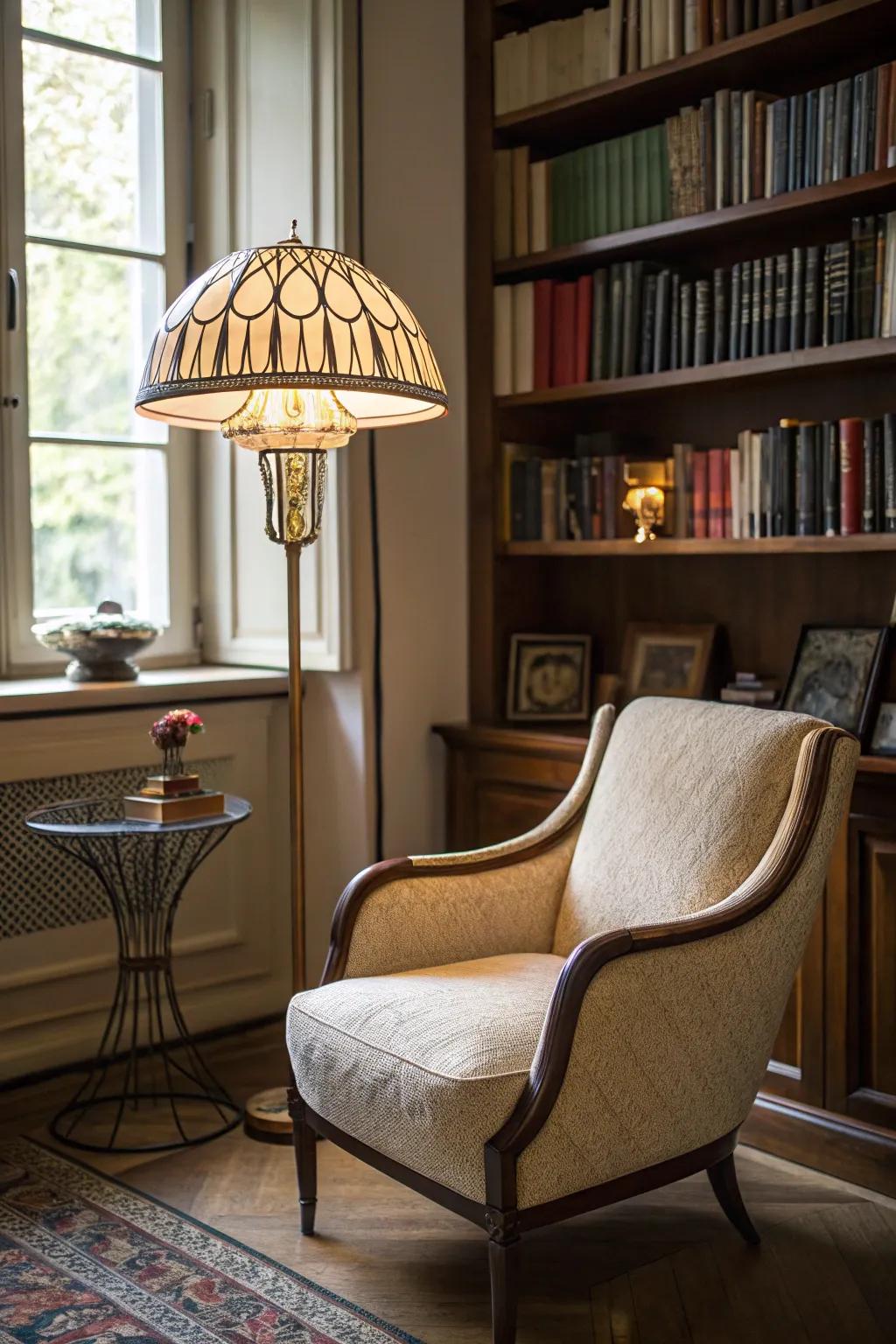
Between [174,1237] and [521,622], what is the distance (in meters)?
1.75

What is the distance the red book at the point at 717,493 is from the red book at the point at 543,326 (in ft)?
1.67

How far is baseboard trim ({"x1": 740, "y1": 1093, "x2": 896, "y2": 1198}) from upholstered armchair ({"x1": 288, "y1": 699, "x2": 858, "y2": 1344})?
370mm

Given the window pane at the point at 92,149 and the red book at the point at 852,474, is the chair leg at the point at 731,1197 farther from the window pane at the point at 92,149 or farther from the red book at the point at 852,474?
the window pane at the point at 92,149

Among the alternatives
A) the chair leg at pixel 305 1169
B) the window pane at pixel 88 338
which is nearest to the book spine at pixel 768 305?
the window pane at pixel 88 338

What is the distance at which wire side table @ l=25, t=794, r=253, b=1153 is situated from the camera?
8.96ft

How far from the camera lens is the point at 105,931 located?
321 centimetres

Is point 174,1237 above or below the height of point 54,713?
below

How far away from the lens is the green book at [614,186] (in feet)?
10.5

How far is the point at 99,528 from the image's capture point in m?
3.49

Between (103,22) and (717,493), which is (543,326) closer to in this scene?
(717,493)

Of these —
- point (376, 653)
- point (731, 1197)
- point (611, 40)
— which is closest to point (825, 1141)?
point (731, 1197)

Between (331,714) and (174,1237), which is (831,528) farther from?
(174,1237)

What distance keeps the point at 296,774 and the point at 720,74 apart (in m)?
1.77

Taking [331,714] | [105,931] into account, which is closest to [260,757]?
[331,714]
